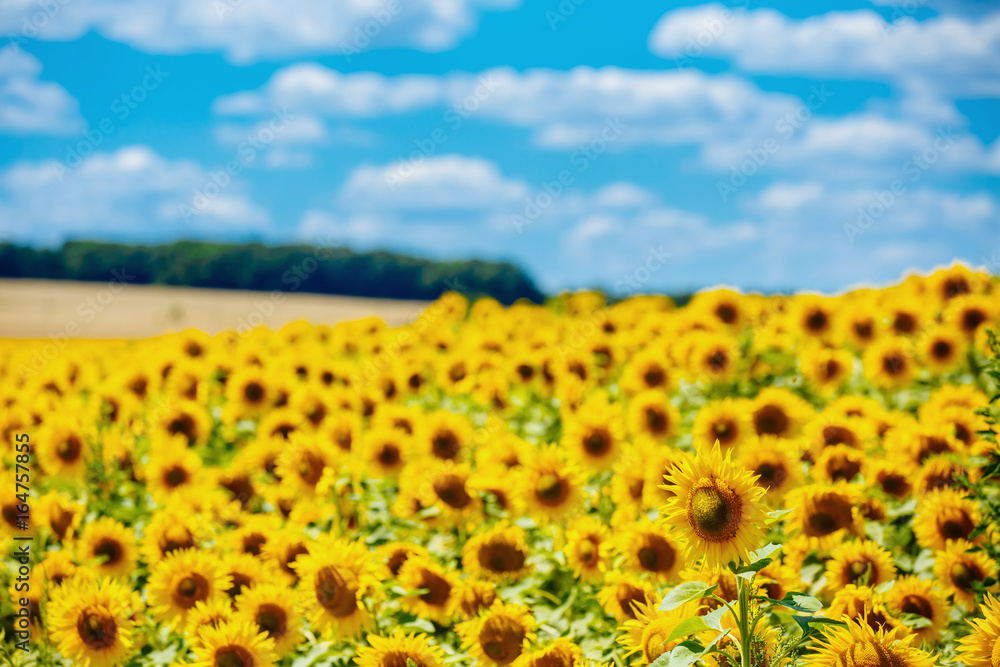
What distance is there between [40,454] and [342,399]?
1980 mm

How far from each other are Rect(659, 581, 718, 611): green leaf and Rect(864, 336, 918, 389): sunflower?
430 cm

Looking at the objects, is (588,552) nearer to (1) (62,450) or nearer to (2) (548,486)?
(2) (548,486)

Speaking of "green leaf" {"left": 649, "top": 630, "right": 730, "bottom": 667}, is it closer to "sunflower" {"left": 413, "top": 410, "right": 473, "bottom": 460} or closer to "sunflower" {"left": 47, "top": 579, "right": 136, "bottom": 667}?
"sunflower" {"left": 47, "top": 579, "right": 136, "bottom": 667}

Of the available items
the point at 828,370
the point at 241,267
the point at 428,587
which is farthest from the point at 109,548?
the point at 241,267

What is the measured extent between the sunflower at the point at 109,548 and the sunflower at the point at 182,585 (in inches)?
28.5

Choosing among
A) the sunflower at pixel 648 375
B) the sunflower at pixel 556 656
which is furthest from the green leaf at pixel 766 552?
the sunflower at pixel 648 375

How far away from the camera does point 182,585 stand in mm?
3807

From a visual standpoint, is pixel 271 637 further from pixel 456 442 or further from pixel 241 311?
pixel 241 311

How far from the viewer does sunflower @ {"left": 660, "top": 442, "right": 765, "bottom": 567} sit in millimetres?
2465

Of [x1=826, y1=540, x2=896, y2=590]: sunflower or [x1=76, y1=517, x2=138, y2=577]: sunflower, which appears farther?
[x1=76, y1=517, x2=138, y2=577]: sunflower

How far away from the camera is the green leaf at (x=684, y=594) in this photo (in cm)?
234

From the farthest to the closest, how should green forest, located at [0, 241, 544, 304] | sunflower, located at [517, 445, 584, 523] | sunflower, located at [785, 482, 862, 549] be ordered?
green forest, located at [0, 241, 544, 304], sunflower, located at [517, 445, 584, 523], sunflower, located at [785, 482, 862, 549]

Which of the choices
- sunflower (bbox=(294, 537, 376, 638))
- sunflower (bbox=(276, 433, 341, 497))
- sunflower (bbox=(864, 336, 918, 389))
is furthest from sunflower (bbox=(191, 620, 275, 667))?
sunflower (bbox=(864, 336, 918, 389))

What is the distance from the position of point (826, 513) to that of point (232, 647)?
2.45 m
